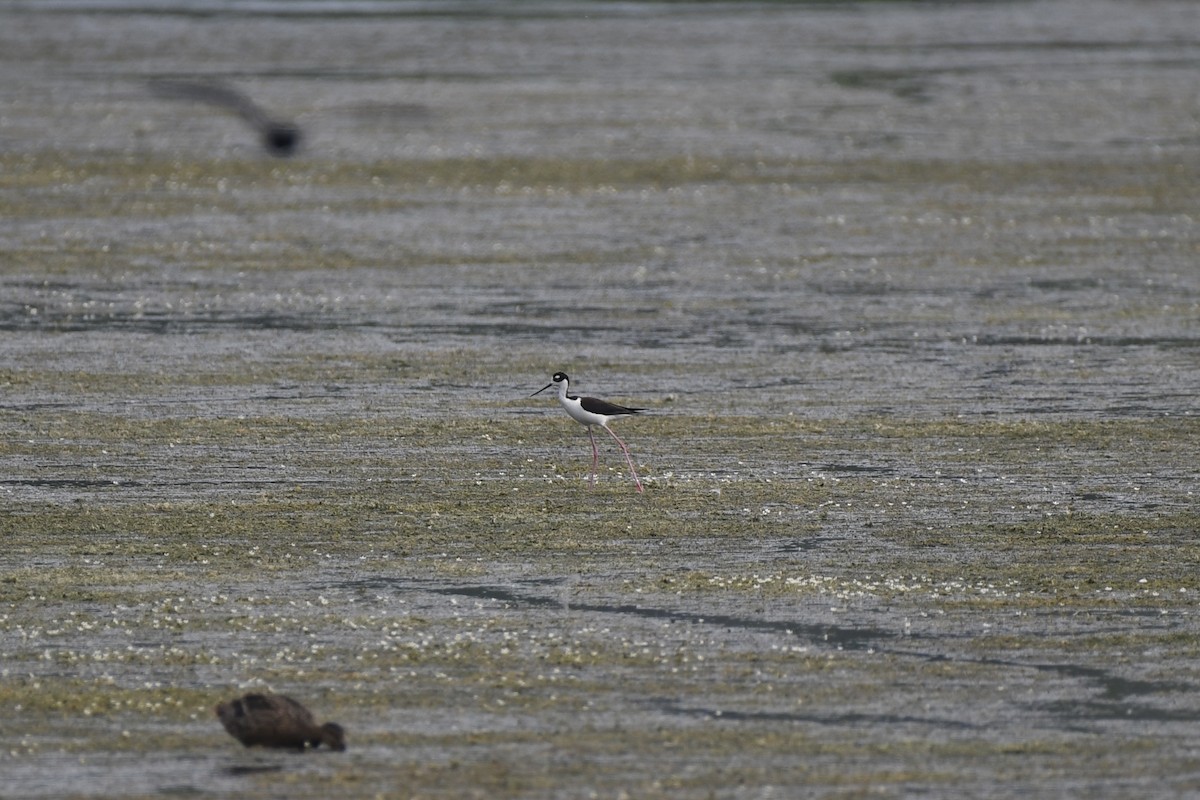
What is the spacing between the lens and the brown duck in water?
10.2 metres

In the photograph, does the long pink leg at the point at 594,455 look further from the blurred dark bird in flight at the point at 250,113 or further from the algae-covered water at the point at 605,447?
the blurred dark bird in flight at the point at 250,113

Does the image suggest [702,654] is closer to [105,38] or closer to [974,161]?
[974,161]

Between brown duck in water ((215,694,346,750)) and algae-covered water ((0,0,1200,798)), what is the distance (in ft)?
0.34

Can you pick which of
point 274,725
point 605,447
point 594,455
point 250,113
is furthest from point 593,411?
point 274,725

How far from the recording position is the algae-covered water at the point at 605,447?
10797mm

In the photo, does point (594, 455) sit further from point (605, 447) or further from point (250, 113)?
point (250, 113)

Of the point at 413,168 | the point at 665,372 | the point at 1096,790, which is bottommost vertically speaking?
the point at 1096,790

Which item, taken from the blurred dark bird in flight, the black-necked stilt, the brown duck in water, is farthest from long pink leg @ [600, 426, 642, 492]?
the brown duck in water

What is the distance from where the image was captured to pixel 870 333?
21.6 meters

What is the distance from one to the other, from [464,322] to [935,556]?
8991mm

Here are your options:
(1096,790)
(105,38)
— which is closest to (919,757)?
(1096,790)

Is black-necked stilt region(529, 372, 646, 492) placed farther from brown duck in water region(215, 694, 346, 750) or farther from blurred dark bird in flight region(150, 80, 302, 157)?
brown duck in water region(215, 694, 346, 750)

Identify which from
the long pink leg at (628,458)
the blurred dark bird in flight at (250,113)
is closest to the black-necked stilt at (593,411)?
the long pink leg at (628,458)

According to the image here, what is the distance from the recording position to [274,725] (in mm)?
10188
